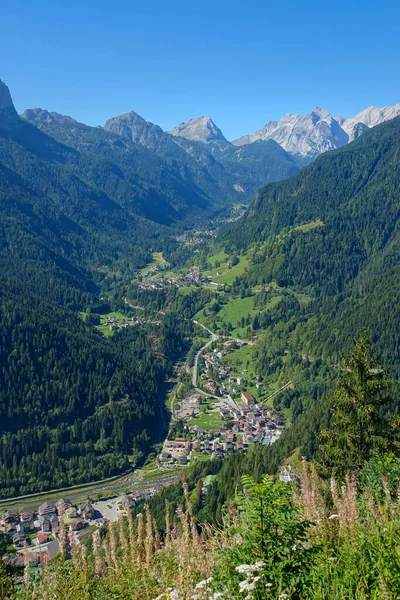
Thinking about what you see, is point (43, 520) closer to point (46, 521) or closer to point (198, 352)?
point (46, 521)

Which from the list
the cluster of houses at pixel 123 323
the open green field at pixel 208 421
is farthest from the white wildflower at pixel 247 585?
the cluster of houses at pixel 123 323

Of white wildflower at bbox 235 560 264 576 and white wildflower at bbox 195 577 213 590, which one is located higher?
white wildflower at bbox 235 560 264 576

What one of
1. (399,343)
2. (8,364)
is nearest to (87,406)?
(8,364)

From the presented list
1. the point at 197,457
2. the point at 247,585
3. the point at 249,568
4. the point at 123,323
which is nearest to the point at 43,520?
the point at 197,457

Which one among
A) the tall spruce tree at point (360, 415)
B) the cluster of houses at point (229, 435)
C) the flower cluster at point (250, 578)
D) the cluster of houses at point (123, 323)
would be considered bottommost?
the cluster of houses at point (229, 435)

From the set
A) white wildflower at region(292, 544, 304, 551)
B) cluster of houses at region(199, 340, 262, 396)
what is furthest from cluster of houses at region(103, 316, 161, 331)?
white wildflower at region(292, 544, 304, 551)

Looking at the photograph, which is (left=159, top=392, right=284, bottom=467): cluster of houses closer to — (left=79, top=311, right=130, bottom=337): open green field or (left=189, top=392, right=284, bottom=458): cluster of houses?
(left=189, top=392, right=284, bottom=458): cluster of houses

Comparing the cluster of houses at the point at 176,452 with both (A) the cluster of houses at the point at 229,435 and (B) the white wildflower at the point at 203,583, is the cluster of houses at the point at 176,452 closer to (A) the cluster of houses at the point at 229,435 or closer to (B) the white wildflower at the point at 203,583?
(A) the cluster of houses at the point at 229,435
